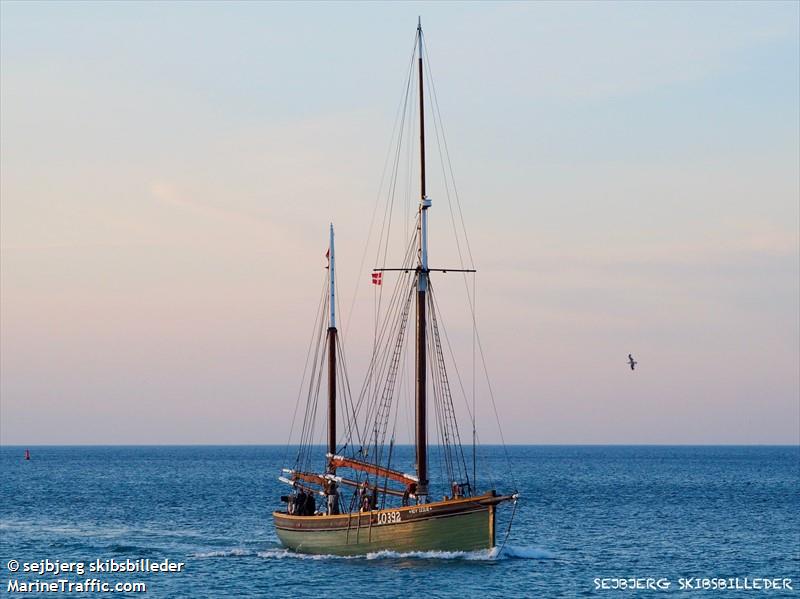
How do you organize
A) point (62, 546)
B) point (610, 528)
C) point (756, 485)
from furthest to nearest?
1. point (756, 485)
2. point (610, 528)
3. point (62, 546)

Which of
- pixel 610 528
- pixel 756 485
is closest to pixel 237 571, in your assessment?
pixel 610 528

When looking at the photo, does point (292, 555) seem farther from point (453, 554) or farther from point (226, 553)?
point (453, 554)

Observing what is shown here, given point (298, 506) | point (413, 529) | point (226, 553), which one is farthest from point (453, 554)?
point (226, 553)

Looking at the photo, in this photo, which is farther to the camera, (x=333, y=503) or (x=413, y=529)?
(x=333, y=503)

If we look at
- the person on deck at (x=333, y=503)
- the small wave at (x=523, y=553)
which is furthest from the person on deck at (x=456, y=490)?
the person on deck at (x=333, y=503)

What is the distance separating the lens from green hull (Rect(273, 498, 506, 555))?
2245 inches

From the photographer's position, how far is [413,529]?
57656 millimetres

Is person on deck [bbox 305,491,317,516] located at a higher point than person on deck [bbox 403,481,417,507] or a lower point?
lower

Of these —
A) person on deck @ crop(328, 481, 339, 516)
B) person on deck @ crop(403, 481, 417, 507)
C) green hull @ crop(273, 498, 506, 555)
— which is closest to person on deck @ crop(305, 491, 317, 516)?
person on deck @ crop(328, 481, 339, 516)

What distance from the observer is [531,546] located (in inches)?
2840

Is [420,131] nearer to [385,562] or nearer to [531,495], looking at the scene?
[385,562]

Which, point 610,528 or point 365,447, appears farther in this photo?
point 610,528

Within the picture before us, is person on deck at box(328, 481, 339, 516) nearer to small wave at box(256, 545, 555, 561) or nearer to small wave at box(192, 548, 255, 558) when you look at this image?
small wave at box(256, 545, 555, 561)

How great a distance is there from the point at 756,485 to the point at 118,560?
369 feet
